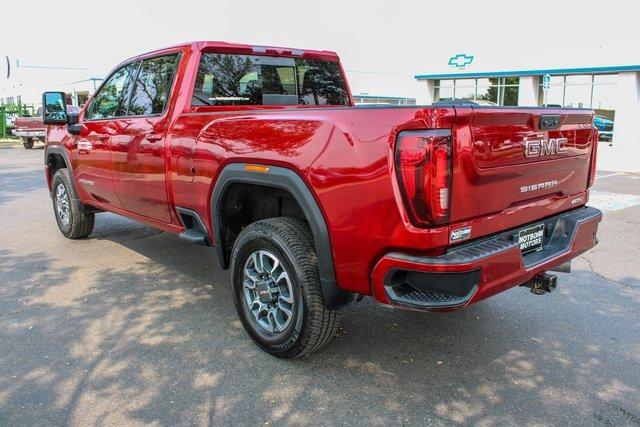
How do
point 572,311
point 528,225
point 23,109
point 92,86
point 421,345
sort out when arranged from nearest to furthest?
point 528,225, point 421,345, point 572,311, point 23,109, point 92,86

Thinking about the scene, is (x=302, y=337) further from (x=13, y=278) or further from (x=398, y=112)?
(x=13, y=278)

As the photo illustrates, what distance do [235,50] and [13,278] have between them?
2849mm

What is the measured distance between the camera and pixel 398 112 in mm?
2547

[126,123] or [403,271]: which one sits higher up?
[126,123]

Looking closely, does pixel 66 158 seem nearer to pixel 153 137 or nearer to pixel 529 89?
pixel 153 137

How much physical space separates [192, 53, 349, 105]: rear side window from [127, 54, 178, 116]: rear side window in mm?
306

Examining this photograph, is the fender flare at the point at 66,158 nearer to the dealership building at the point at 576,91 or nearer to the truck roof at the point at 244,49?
the truck roof at the point at 244,49

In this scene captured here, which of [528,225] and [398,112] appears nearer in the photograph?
[398,112]

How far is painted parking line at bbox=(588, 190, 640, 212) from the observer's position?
8.43 metres

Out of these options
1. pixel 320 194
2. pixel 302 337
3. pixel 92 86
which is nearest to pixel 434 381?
pixel 302 337

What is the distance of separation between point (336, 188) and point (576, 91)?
2338 cm

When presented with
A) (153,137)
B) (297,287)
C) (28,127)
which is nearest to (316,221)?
(297,287)

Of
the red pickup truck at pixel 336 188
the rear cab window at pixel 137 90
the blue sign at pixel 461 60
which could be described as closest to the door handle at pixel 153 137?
the red pickup truck at pixel 336 188

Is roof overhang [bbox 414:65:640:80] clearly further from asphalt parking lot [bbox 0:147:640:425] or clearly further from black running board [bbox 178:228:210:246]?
black running board [bbox 178:228:210:246]
